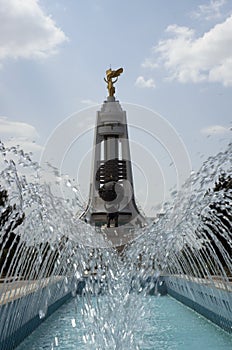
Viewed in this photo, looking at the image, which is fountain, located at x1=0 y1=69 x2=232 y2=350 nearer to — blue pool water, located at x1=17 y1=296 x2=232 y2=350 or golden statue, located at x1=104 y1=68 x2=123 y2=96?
blue pool water, located at x1=17 y1=296 x2=232 y2=350

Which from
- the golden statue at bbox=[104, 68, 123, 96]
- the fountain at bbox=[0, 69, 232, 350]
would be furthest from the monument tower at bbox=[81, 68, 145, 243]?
the fountain at bbox=[0, 69, 232, 350]

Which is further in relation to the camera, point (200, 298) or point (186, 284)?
point (186, 284)

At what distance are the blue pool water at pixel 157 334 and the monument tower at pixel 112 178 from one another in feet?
95.1

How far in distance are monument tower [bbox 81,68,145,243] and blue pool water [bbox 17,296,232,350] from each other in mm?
28998

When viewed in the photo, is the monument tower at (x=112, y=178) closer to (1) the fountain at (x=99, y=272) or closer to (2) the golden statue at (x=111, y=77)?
(2) the golden statue at (x=111, y=77)

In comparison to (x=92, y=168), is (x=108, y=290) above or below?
below

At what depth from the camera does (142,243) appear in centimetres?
1039

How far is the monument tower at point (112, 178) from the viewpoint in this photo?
40.7m

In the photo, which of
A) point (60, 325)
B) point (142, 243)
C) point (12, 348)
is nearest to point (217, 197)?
point (142, 243)

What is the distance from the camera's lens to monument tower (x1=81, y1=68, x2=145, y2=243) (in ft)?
133

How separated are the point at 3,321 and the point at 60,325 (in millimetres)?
2992

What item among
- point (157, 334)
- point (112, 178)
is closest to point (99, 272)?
point (157, 334)

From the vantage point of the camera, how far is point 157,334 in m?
7.99

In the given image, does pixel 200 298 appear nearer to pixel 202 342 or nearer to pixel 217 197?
pixel 217 197
